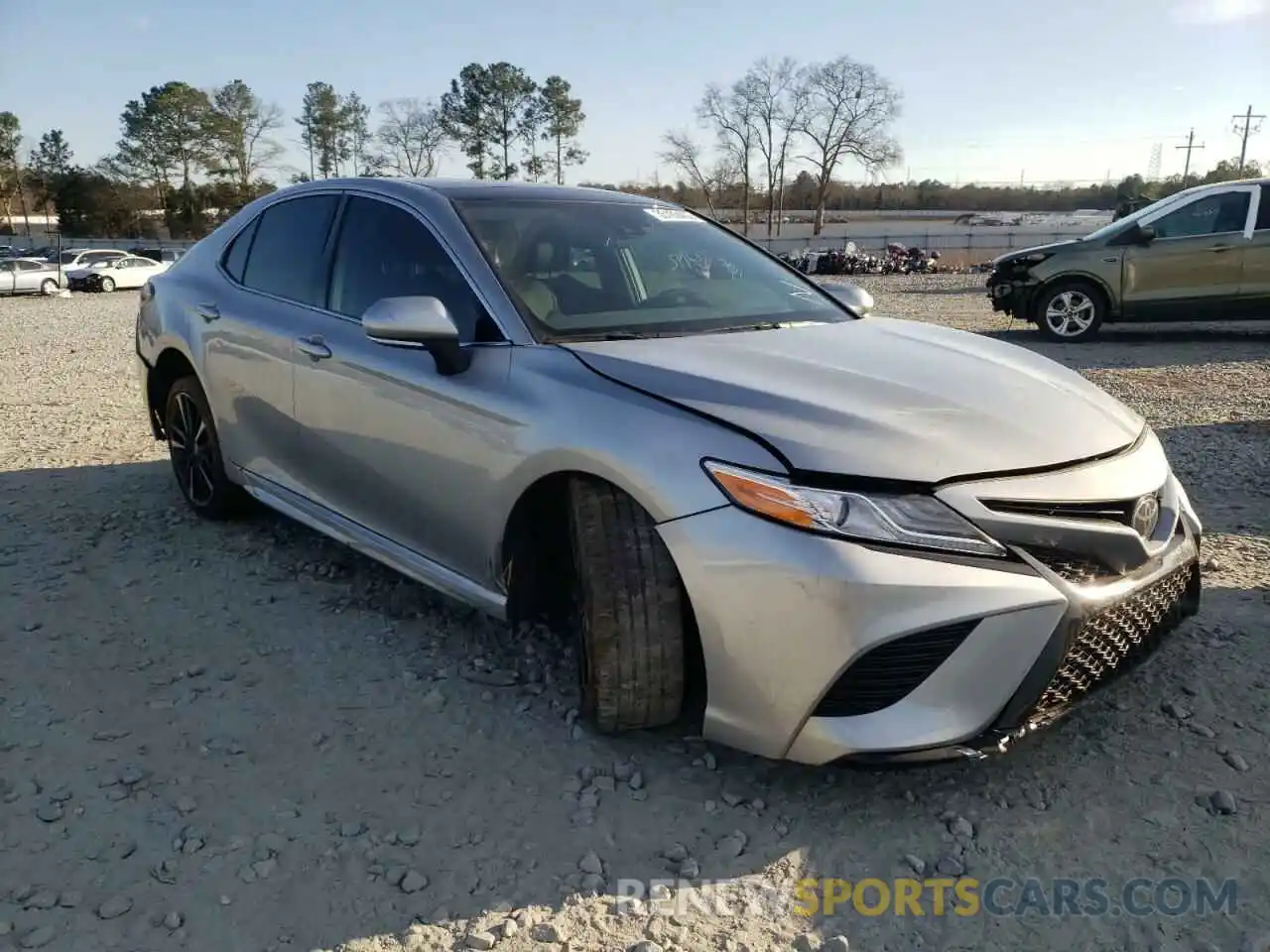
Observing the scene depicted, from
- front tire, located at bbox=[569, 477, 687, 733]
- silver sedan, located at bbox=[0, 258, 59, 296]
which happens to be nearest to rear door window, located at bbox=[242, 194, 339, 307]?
front tire, located at bbox=[569, 477, 687, 733]

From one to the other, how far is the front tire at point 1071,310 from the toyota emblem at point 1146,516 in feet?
29.8

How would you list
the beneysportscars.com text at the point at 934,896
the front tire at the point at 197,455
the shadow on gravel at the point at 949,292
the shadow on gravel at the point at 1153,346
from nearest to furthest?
1. the beneysportscars.com text at the point at 934,896
2. the front tire at the point at 197,455
3. the shadow on gravel at the point at 1153,346
4. the shadow on gravel at the point at 949,292

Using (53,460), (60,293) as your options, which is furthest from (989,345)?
(60,293)

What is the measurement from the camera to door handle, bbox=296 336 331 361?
137 inches

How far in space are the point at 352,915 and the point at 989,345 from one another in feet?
8.61

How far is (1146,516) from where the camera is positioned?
2.49 meters

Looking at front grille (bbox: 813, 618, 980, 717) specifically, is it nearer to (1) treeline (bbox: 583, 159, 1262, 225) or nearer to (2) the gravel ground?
(2) the gravel ground

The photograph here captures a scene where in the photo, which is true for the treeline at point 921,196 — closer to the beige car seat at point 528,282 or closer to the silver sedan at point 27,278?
the silver sedan at point 27,278

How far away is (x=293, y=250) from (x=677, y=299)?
1.65 m

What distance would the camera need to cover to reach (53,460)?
593 cm

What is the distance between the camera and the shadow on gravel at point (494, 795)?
2115mm

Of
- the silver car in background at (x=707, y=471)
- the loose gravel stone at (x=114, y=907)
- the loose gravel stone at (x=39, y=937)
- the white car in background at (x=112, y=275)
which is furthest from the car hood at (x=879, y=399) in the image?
the white car in background at (x=112, y=275)

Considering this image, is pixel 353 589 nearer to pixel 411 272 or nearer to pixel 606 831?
pixel 411 272

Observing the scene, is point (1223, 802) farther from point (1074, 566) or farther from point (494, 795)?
point (494, 795)
